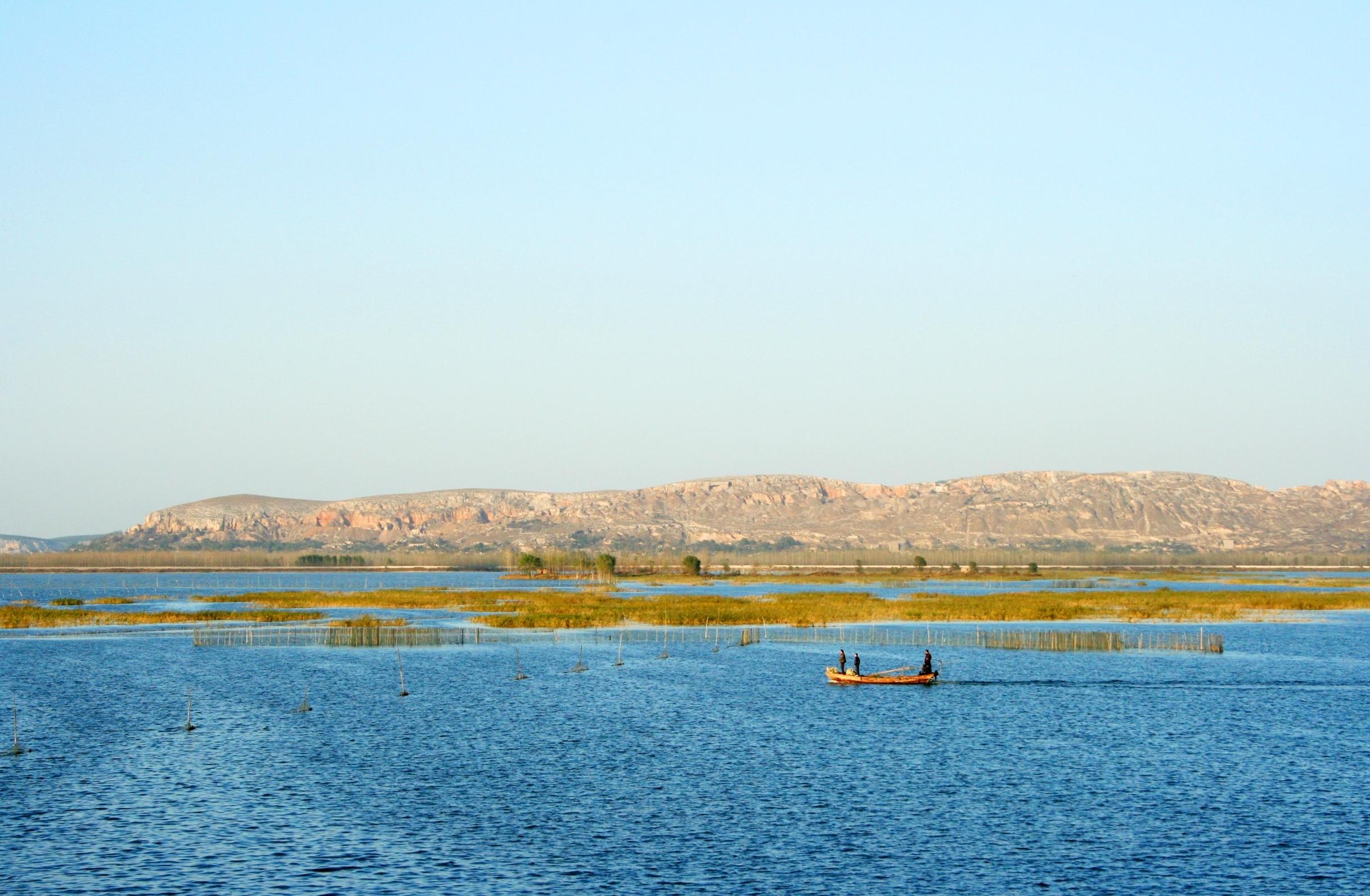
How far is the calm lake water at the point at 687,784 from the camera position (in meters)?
31.1

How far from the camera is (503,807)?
37875 millimetres

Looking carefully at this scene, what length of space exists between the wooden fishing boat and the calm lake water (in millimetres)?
1113

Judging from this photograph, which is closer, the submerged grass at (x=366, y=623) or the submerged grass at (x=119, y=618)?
the submerged grass at (x=366, y=623)

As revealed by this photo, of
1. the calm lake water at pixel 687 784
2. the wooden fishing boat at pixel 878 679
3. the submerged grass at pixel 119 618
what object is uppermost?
the submerged grass at pixel 119 618

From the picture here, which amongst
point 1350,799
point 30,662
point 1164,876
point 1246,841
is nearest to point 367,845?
point 1164,876

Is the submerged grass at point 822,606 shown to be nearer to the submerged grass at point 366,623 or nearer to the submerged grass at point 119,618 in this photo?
the submerged grass at point 366,623

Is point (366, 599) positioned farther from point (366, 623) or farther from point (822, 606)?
point (822, 606)

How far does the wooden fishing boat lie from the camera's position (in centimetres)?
6638

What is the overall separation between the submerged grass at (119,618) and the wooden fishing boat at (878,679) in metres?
59.0

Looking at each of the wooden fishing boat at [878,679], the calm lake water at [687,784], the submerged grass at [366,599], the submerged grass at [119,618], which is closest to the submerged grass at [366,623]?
the submerged grass at [119,618]

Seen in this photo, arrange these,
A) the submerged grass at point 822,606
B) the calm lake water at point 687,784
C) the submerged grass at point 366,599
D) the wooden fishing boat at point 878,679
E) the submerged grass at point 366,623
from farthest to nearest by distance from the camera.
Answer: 1. the submerged grass at point 366,599
2. the submerged grass at point 822,606
3. the submerged grass at point 366,623
4. the wooden fishing boat at point 878,679
5. the calm lake water at point 687,784

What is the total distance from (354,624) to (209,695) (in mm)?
38048

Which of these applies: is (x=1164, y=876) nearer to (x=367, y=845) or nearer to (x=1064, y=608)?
(x=367, y=845)

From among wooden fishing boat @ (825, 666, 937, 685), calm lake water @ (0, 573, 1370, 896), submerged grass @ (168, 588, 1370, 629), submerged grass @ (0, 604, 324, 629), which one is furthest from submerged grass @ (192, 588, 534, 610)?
wooden fishing boat @ (825, 666, 937, 685)
